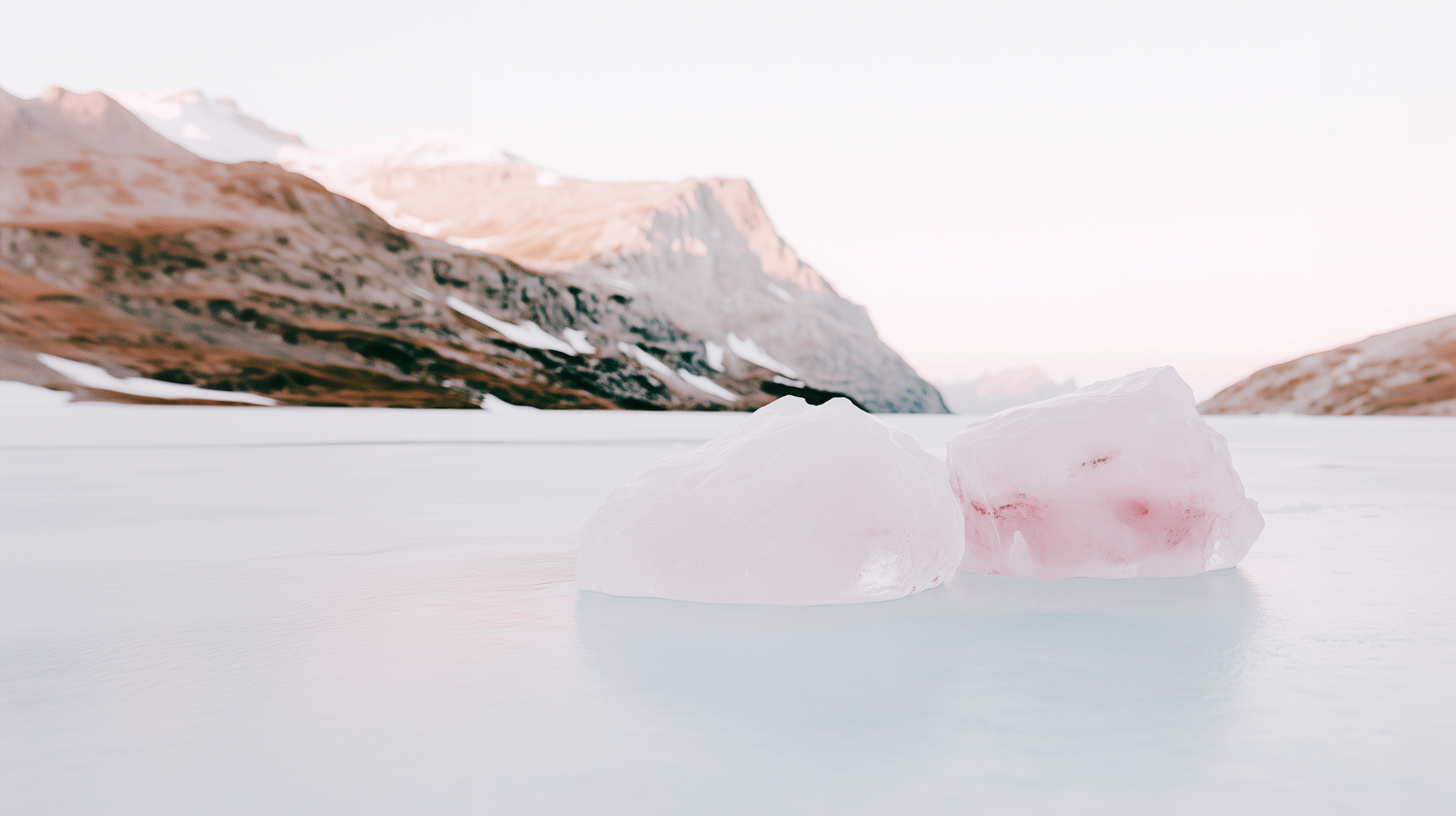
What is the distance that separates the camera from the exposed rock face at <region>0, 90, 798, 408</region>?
391 ft

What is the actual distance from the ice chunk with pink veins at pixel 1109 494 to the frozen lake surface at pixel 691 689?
1.30 ft

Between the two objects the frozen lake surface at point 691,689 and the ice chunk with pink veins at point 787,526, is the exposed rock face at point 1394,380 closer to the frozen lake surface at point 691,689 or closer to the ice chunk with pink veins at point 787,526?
the ice chunk with pink veins at point 787,526

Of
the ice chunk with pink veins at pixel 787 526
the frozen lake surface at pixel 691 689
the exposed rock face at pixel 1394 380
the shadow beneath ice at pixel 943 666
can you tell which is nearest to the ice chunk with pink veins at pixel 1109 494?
the frozen lake surface at pixel 691 689

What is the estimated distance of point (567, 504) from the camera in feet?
48.7

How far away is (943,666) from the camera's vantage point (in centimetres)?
544

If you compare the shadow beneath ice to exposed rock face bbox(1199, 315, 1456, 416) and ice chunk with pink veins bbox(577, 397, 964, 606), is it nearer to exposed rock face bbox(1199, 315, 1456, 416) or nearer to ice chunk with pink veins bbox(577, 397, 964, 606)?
ice chunk with pink veins bbox(577, 397, 964, 606)

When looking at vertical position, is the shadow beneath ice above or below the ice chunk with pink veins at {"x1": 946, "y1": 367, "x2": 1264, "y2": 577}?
below

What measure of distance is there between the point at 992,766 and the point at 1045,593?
4484 mm

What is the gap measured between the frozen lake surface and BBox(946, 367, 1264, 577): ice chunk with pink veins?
1.30ft

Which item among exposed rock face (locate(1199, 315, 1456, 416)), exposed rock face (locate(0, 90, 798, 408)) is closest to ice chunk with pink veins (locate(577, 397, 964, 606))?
exposed rock face (locate(0, 90, 798, 408))

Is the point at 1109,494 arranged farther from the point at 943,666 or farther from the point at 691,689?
the point at 691,689

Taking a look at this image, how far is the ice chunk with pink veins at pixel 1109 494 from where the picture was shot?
877cm

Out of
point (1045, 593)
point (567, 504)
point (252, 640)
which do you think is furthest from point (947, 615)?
point (567, 504)

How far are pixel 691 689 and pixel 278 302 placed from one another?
506 feet
